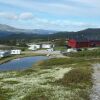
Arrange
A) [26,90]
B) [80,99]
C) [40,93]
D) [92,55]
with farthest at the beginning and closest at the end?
[92,55] → [26,90] → [40,93] → [80,99]

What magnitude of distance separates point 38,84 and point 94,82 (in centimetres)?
849

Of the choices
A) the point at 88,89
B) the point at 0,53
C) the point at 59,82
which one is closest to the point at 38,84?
the point at 59,82

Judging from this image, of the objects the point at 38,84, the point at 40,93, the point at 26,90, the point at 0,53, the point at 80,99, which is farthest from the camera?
the point at 0,53

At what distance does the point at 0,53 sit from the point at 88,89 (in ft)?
446

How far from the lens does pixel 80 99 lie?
31344mm

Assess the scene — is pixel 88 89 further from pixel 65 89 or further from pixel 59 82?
pixel 59 82

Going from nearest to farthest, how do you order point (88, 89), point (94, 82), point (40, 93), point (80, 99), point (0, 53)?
point (80, 99)
point (40, 93)
point (88, 89)
point (94, 82)
point (0, 53)

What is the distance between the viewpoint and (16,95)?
33.1m

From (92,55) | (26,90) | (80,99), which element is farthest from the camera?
(92,55)

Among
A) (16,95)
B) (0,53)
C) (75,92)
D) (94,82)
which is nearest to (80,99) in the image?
(75,92)

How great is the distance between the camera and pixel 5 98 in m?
31.9

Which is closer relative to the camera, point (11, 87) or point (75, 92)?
point (75, 92)

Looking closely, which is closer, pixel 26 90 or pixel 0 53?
pixel 26 90

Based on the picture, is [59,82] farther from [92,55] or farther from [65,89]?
[92,55]
